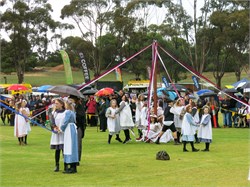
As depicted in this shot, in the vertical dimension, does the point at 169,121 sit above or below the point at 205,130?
above

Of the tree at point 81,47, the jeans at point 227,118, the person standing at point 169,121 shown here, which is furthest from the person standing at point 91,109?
the tree at point 81,47

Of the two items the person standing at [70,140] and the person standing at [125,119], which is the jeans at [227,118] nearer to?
the person standing at [125,119]

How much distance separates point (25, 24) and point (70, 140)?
1845 inches

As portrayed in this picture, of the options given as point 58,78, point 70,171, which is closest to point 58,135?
point 70,171

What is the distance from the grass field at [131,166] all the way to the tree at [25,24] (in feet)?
128

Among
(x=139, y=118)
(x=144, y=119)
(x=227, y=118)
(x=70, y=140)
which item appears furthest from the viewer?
(x=227, y=118)

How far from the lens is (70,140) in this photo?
1119cm

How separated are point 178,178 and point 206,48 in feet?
147

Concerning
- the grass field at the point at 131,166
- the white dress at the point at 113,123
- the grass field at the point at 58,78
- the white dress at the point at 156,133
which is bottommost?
the grass field at the point at 131,166

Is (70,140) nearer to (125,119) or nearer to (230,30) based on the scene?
(125,119)

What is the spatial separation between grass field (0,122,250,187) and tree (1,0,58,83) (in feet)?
128

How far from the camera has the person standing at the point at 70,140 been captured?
11156mm

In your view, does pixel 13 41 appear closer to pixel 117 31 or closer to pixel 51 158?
pixel 117 31

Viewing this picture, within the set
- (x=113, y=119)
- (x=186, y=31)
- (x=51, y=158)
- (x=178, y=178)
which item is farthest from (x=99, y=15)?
(x=178, y=178)
